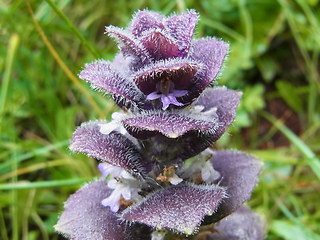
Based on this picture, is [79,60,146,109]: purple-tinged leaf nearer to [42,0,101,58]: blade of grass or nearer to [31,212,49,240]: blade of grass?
[42,0,101,58]: blade of grass

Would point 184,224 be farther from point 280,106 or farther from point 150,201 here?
point 280,106

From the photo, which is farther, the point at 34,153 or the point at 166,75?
the point at 34,153

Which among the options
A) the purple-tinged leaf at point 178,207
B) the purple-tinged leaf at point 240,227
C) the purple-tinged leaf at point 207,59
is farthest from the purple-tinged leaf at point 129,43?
the purple-tinged leaf at point 240,227

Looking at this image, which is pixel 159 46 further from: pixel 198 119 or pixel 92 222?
pixel 92 222

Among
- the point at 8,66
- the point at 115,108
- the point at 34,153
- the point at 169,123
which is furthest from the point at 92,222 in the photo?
the point at 8,66

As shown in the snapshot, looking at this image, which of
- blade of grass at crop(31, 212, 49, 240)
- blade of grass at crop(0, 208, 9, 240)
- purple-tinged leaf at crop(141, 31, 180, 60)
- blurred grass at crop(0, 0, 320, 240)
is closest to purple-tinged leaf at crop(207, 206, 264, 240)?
blurred grass at crop(0, 0, 320, 240)

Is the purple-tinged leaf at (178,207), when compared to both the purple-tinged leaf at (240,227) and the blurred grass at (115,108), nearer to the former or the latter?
the purple-tinged leaf at (240,227)
